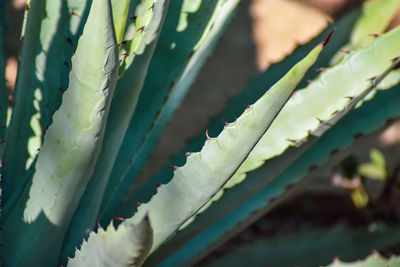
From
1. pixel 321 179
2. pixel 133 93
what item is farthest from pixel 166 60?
pixel 321 179

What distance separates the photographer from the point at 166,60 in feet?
2.67

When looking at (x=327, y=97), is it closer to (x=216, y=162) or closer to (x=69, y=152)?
(x=216, y=162)

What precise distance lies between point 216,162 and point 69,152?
7.9 inches

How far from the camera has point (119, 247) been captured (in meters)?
0.53

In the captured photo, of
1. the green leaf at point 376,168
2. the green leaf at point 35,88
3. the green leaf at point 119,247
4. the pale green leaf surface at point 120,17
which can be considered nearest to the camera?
the green leaf at point 119,247

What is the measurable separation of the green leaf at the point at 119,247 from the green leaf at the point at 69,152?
79 millimetres

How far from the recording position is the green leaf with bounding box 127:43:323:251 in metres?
0.53

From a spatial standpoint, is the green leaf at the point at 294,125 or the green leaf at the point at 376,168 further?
the green leaf at the point at 376,168

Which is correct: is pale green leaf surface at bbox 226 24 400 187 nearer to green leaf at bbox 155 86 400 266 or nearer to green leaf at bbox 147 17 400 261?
green leaf at bbox 147 17 400 261

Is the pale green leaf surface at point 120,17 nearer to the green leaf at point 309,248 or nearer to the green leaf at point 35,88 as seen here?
the green leaf at point 35,88

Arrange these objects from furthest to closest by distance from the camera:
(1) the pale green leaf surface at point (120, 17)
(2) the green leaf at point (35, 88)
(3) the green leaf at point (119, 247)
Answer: (2) the green leaf at point (35, 88), (1) the pale green leaf surface at point (120, 17), (3) the green leaf at point (119, 247)

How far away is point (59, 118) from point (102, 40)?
0.13 meters

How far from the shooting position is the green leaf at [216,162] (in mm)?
533

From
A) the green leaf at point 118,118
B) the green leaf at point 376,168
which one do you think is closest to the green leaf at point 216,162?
the green leaf at point 118,118
